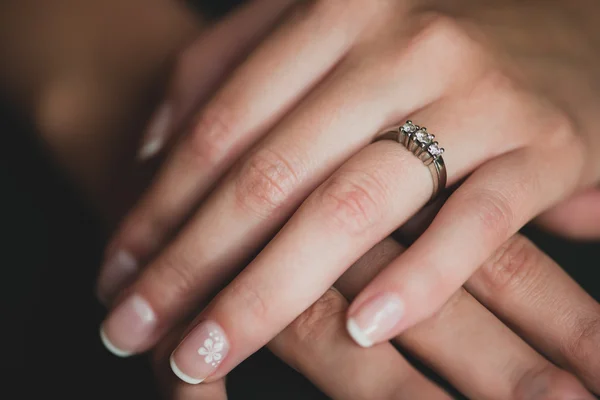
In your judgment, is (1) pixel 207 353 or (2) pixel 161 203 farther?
(2) pixel 161 203

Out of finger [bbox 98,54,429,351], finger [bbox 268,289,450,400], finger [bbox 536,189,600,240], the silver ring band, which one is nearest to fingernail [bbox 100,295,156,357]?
finger [bbox 98,54,429,351]

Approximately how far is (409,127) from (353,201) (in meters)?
0.16

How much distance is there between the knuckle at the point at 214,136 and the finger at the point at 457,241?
0.36 m

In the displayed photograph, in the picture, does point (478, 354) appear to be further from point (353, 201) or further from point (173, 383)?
point (173, 383)

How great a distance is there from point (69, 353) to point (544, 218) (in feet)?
3.26

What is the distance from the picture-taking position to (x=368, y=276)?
928mm

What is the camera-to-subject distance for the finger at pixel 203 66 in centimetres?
116

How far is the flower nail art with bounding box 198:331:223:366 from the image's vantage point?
0.83 m

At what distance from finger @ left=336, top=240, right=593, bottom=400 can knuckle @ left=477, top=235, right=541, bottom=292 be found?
42 mm

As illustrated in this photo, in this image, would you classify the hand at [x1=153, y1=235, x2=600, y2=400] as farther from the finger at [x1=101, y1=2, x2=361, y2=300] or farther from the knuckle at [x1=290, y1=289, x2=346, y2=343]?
the finger at [x1=101, y1=2, x2=361, y2=300]

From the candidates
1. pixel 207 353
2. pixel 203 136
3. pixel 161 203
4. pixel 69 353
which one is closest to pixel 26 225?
pixel 69 353

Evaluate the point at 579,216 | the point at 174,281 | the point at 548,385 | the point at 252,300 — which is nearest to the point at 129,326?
the point at 174,281

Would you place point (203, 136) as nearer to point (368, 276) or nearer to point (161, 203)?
point (161, 203)

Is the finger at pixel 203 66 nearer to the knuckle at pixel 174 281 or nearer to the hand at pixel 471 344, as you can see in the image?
the knuckle at pixel 174 281
